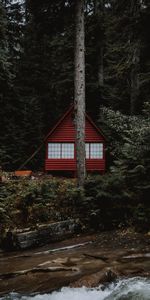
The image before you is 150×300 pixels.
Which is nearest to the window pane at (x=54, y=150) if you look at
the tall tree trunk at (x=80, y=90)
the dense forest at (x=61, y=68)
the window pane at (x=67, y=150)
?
the window pane at (x=67, y=150)

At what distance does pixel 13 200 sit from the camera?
12.1 m

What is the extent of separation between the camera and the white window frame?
91.6 ft

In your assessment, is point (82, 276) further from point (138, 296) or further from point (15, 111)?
point (15, 111)

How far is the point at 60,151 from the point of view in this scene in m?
28.0

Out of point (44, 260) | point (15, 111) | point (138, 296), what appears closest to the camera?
point (138, 296)

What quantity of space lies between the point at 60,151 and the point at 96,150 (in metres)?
2.96

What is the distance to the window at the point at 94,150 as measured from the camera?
92.1 feet

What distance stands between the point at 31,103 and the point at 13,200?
21696 mm

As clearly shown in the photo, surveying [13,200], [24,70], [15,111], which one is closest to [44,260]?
[13,200]

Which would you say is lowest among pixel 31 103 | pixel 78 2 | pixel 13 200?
pixel 13 200

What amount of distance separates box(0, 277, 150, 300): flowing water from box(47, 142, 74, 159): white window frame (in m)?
21.4

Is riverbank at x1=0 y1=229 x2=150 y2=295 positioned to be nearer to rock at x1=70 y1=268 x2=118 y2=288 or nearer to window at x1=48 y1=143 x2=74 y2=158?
rock at x1=70 y1=268 x2=118 y2=288

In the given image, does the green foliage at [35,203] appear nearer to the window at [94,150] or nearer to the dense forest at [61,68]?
the dense forest at [61,68]

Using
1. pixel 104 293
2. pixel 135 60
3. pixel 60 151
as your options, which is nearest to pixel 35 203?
pixel 104 293
